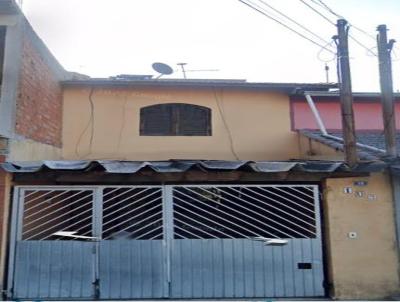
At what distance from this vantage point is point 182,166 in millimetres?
6621

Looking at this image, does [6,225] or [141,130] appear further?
[141,130]

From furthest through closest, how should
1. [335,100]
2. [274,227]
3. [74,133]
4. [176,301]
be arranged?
[335,100]
[74,133]
[274,227]
[176,301]

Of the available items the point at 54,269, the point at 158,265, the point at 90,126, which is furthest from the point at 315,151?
the point at 54,269

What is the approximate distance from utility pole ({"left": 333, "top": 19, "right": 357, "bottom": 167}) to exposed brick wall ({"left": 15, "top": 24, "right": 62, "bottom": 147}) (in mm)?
6409

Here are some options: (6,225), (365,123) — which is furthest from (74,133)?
(365,123)

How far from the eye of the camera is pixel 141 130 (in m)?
10.8

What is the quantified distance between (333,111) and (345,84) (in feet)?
13.2

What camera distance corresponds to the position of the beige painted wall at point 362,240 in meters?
6.96

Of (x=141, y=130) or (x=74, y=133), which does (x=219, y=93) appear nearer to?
(x=141, y=130)

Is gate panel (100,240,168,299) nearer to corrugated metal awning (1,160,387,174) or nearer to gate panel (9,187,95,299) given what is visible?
gate panel (9,187,95,299)

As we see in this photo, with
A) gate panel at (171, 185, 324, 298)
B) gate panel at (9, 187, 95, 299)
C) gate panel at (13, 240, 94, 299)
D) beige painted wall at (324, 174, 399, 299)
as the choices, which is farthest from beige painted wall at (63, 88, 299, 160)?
gate panel at (171, 185, 324, 298)

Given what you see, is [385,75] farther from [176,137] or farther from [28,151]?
[28,151]

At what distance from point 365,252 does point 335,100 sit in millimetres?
5723

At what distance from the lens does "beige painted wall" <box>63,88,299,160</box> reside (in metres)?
10.5
